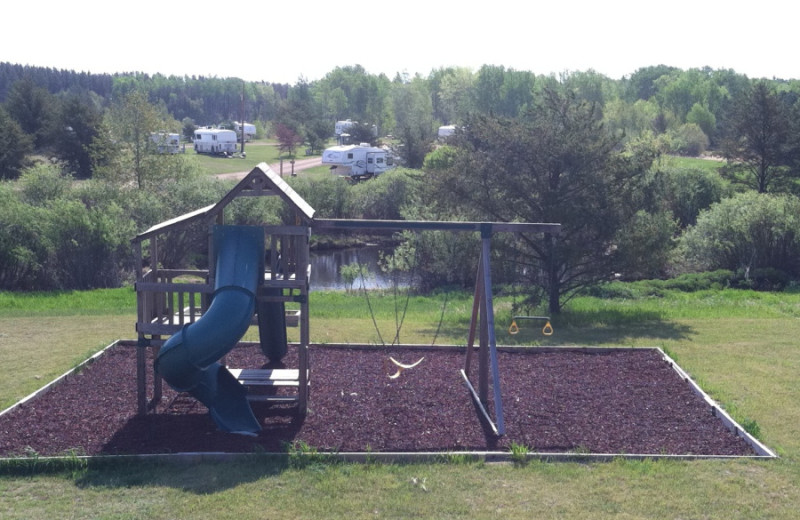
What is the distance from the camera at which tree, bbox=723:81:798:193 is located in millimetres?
43844

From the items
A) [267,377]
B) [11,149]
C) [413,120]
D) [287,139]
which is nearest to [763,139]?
[267,377]

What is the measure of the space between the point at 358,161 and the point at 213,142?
73.5 feet

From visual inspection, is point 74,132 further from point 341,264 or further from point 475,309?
point 475,309

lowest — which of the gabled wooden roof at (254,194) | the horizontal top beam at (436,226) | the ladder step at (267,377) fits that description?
the ladder step at (267,377)

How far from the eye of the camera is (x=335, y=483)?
845 cm

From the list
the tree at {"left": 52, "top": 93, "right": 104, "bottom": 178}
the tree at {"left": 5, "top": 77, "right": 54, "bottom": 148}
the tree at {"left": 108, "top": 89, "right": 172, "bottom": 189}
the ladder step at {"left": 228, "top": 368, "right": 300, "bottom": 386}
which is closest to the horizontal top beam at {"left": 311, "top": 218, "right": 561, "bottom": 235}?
the ladder step at {"left": 228, "top": 368, "right": 300, "bottom": 386}

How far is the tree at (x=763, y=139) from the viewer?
43.8 m

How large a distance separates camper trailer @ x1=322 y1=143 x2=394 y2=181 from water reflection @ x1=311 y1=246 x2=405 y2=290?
22.8m

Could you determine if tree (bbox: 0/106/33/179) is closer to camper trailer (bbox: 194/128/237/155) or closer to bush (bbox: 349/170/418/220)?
bush (bbox: 349/170/418/220)

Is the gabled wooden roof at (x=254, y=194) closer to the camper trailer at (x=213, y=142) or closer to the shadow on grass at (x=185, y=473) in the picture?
the shadow on grass at (x=185, y=473)

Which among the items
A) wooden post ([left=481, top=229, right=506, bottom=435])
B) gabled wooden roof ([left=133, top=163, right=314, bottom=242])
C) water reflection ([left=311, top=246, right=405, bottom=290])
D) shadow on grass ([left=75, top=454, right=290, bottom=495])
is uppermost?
gabled wooden roof ([left=133, top=163, right=314, bottom=242])

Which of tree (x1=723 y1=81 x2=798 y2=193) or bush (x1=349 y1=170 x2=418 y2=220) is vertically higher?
tree (x1=723 y1=81 x2=798 y2=193)

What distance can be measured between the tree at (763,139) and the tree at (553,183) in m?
29.6

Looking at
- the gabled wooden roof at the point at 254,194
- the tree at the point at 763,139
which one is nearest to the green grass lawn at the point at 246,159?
the tree at the point at 763,139
